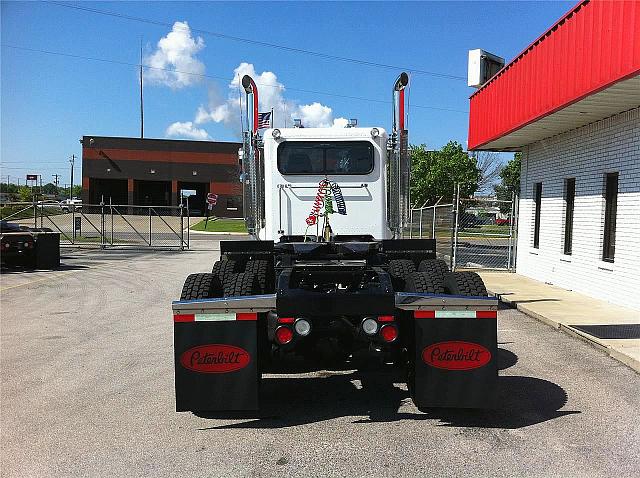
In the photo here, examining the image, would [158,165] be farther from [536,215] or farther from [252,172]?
[252,172]

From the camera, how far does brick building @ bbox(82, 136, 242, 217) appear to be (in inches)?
2424

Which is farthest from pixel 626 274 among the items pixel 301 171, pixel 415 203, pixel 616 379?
pixel 415 203

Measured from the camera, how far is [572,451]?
4.61 metres

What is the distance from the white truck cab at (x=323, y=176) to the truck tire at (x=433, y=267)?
104cm

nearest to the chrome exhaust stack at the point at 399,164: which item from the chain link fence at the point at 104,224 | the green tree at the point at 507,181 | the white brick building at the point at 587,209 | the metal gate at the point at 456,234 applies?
the white brick building at the point at 587,209

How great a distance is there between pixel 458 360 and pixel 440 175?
41266mm

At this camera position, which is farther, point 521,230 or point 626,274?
point 521,230

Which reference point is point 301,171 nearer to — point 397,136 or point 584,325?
point 397,136

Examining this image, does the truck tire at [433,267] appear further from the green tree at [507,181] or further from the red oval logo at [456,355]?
the green tree at [507,181]

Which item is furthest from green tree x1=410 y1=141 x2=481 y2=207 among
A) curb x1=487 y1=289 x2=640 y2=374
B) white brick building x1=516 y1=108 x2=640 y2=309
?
curb x1=487 y1=289 x2=640 y2=374

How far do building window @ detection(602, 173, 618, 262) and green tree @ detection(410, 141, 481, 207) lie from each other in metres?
32.7

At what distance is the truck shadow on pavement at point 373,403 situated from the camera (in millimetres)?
5305

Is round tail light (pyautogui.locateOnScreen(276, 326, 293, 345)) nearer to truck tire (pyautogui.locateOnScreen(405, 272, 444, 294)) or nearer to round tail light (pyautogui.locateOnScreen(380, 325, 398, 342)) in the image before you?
round tail light (pyautogui.locateOnScreen(380, 325, 398, 342))

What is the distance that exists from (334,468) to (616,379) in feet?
12.9
